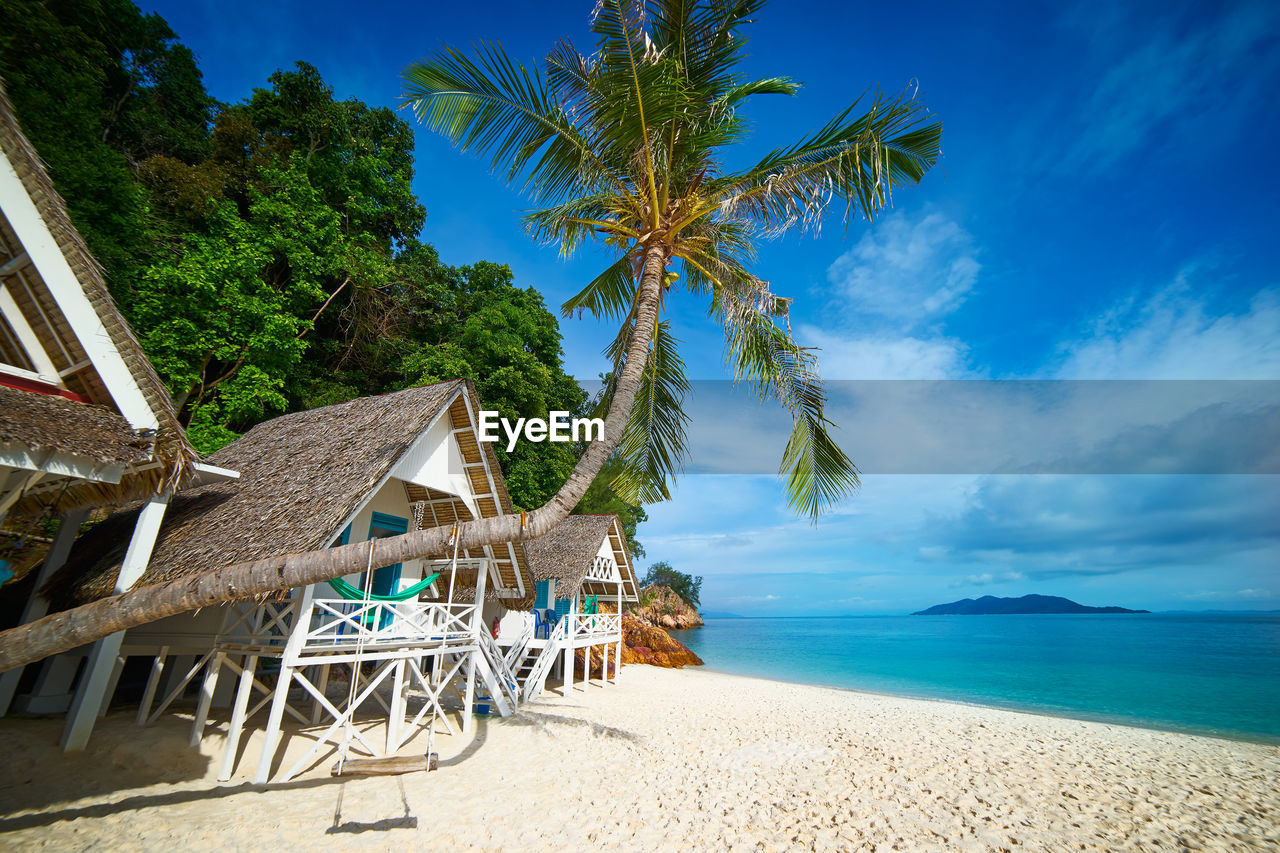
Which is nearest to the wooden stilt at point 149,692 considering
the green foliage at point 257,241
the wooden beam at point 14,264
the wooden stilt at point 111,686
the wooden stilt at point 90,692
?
the wooden stilt at point 111,686

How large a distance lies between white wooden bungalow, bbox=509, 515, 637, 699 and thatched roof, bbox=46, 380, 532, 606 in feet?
15.2

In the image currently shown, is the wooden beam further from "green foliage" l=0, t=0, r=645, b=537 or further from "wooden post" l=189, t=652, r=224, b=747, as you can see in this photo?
"green foliage" l=0, t=0, r=645, b=537

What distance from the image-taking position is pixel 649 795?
6227 mm

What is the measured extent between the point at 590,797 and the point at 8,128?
8.41 metres

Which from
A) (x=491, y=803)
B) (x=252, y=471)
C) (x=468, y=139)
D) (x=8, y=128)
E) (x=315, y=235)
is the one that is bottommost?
(x=491, y=803)

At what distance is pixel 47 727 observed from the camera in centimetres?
617

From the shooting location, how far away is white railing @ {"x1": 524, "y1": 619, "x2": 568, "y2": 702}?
11648 mm

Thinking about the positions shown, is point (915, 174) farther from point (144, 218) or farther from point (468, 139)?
point (144, 218)

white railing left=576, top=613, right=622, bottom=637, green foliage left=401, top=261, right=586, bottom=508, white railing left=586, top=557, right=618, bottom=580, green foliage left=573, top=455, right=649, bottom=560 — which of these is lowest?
white railing left=576, top=613, right=622, bottom=637

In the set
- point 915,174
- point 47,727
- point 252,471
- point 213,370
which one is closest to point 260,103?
point 213,370

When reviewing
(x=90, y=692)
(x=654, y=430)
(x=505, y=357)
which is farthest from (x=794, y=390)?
(x=505, y=357)

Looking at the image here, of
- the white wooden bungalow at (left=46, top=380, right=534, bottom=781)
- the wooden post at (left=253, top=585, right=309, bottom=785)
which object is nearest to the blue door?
the white wooden bungalow at (left=46, top=380, right=534, bottom=781)

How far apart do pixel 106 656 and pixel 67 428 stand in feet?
8.16

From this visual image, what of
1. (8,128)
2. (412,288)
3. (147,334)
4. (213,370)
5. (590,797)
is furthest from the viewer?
(412,288)
